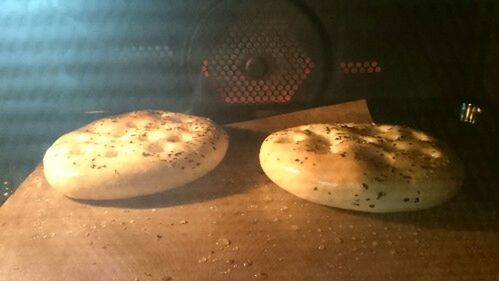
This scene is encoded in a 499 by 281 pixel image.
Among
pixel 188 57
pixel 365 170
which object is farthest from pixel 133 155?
pixel 365 170

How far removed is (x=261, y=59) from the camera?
3.23 feet

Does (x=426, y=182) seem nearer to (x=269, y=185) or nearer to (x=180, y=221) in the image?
(x=269, y=185)

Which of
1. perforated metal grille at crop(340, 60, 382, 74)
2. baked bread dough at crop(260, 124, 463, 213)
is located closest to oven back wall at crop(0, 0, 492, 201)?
perforated metal grille at crop(340, 60, 382, 74)

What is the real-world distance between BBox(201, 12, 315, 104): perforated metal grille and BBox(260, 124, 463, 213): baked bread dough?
0.39 feet

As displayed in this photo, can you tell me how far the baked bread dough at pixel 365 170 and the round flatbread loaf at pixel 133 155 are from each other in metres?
0.11

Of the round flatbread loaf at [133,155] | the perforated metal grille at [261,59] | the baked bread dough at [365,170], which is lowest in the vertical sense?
the round flatbread loaf at [133,155]

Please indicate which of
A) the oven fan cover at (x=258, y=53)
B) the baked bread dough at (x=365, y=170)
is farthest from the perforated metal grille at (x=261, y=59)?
the baked bread dough at (x=365, y=170)

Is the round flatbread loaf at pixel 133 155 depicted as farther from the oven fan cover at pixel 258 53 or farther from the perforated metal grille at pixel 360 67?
the perforated metal grille at pixel 360 67

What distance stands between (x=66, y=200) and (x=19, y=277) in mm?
186

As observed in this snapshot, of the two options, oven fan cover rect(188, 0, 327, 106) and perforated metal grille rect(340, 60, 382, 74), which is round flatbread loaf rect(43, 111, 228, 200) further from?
→ perforated metal grille rect(340, 60, 382, 74)

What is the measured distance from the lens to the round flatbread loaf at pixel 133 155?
861 mm

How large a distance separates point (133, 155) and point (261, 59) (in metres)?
0.27

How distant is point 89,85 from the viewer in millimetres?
998

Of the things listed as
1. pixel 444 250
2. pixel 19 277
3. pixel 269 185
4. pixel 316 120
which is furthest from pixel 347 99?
pixel 19 277
